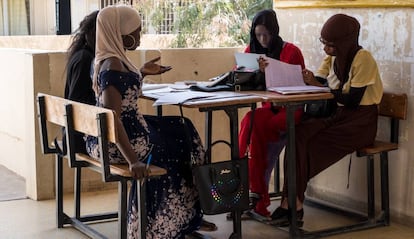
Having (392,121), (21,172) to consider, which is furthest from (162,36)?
(392,121)

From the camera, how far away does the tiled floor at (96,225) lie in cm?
500

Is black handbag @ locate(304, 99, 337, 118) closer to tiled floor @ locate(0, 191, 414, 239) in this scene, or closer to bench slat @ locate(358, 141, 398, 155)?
bench slat @ locate(358, 141, 398, 155)

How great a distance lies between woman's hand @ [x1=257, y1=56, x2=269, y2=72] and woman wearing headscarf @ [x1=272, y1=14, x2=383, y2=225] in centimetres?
27

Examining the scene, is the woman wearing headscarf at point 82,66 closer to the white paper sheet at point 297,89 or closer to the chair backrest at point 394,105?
the white paper sheet at point 297,89

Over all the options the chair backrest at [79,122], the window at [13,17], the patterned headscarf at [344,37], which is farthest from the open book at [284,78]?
the window at [13,17]

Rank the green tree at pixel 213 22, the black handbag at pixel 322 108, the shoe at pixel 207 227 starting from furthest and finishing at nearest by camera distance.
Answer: the green tree at pixel 213 22, the black handbag at pixel 322 108, the shoe at pixel 207 227

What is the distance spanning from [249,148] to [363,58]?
35.9 inches

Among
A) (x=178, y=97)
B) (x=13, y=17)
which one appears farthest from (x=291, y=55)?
(x=13, y=17)

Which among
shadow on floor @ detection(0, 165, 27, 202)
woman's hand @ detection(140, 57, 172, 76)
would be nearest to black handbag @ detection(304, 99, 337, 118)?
woman's hand @ detection(140, 57, 172, 76)

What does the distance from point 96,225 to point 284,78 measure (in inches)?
57.7

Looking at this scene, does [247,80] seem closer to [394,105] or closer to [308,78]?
[308,78]

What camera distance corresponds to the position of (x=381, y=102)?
520cm

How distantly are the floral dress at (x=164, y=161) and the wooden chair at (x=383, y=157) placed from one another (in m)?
0.83

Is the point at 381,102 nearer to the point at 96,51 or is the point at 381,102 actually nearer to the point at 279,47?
the point at 279,47
